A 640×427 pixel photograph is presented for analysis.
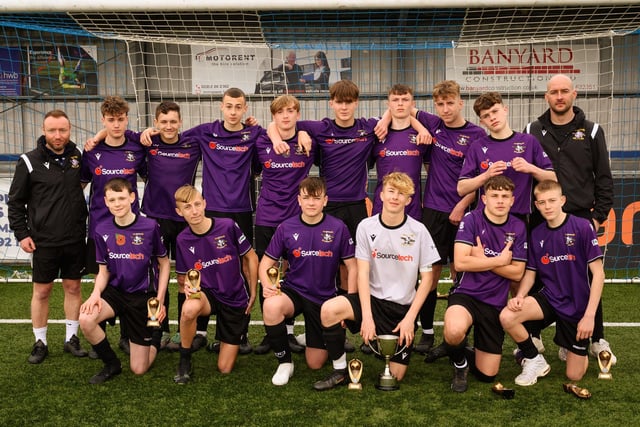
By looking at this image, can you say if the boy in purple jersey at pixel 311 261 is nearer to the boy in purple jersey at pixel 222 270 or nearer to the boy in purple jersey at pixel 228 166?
the boy in purple jersey at pixel 222 270

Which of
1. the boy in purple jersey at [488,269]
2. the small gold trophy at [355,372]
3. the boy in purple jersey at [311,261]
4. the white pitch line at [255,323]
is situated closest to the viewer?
the small gold trophy at [355,372]

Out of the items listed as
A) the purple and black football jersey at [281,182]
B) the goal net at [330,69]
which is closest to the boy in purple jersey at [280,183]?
the purple and black football jersey at [281,182]

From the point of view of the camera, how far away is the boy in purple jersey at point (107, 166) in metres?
4.10

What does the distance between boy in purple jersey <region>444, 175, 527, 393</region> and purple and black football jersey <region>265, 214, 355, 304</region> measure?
655 millimetres

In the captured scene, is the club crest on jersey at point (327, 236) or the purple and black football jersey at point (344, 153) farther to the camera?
the purple and black football jersey at point (344, 153)

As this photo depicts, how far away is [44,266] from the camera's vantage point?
4.04 meters

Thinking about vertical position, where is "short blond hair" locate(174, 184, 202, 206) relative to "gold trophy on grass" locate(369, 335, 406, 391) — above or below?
above

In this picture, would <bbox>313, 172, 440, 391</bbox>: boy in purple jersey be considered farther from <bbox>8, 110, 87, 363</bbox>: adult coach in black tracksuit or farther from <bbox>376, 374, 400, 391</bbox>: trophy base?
<bbox>8, 110, 87, 363</bbox>: adult coach in black tracksuit

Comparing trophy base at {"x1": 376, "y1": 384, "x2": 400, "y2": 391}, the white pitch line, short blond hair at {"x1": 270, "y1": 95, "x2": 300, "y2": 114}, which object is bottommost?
trophy base at {"x1": 376, "y1": 384, "x2": 400, "y2": 391}

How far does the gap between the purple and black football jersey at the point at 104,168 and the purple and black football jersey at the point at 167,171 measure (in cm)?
11

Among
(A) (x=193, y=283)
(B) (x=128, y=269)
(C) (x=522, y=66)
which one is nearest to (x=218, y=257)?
(A) (x=193, y=283)

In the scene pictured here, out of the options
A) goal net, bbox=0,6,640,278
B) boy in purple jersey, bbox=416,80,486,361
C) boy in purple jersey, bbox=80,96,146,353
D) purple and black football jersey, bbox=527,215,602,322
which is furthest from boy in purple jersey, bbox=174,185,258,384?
goal net, bbox=0,6,640,278

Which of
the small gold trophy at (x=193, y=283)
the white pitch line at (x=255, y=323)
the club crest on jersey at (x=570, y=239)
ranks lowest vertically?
the white pitch line at (x=255, y=323)

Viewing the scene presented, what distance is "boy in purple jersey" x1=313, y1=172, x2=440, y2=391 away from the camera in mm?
3375
